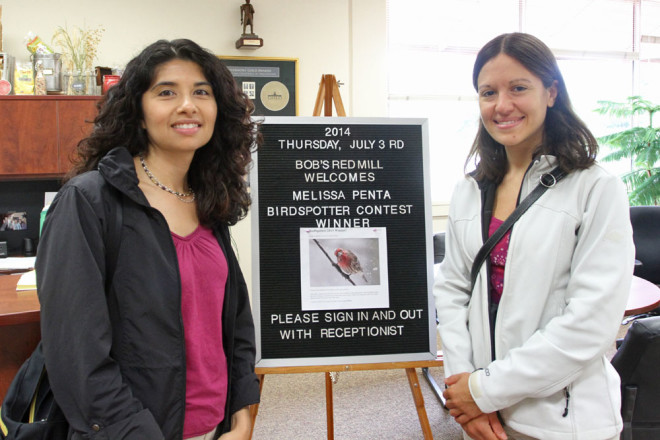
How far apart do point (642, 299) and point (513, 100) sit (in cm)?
160

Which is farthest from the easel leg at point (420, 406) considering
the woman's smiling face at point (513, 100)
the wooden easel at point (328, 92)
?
the wooden easel at point (328, 92)

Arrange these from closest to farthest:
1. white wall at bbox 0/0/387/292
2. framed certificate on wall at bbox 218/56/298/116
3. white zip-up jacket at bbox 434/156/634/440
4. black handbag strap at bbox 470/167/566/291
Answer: white zip-up jacket at bbox 434/156/634/440
black handbag strap at bbox 470/167/566/291
white wall at bbox 0/0/387/292
framed certificate on wall at bbox 218/56/298/116

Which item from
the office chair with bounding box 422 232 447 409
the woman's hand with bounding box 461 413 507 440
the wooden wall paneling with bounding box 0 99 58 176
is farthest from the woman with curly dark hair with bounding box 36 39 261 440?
the wooden wall paneling with bounding box 0 99 58 176

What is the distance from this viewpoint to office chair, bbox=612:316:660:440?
5.65ft

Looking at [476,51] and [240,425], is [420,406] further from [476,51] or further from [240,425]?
[476,51]

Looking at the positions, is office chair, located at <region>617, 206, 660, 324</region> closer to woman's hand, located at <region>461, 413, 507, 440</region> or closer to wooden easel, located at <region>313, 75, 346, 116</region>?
wooden easel, located at <region>313, 75, 346, 116</region>

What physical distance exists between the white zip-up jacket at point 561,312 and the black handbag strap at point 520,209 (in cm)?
2

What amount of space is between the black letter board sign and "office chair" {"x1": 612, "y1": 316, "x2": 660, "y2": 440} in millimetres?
681

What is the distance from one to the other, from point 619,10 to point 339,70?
10.2 feet

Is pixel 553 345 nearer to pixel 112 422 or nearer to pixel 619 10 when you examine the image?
pixel 112 422

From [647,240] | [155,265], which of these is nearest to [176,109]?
[155,265]

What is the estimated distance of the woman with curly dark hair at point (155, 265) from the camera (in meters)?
0.96

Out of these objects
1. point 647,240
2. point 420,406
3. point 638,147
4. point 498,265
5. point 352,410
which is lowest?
point 352,410

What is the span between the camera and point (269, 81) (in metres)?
4.12
